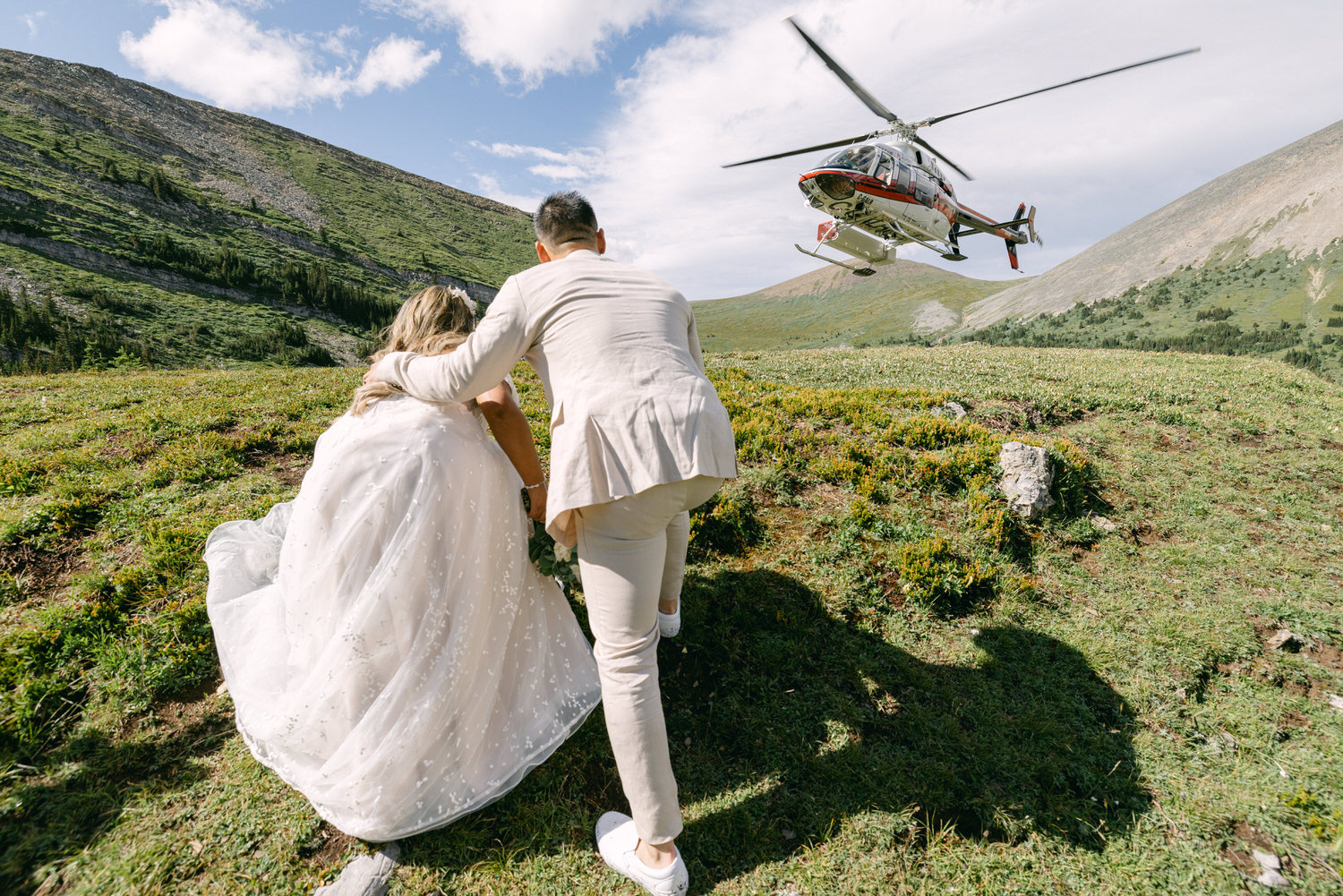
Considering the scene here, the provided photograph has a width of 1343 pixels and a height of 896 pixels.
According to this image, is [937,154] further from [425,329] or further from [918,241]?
[425,329]

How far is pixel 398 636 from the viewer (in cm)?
334

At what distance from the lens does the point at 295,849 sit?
3.23 meters

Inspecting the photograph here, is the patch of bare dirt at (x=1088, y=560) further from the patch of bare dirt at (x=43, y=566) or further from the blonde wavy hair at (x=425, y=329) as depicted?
the patch of bare dirt at (x=43, y=566)

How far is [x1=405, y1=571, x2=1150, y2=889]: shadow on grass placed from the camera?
3.50m

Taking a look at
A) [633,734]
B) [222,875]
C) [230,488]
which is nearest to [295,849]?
[222,875]

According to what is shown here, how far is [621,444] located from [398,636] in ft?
6.46

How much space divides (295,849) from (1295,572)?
10.1 meters

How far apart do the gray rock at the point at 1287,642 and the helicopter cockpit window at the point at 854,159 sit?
17468 millimetres

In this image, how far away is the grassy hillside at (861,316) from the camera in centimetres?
14625

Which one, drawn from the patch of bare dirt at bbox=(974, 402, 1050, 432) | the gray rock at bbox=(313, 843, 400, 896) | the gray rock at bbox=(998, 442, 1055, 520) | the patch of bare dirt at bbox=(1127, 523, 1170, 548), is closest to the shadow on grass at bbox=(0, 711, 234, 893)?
the gray rock at bbox=(313, 843, 400, 896)

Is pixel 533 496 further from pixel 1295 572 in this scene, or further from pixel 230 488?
pixel 1295 572

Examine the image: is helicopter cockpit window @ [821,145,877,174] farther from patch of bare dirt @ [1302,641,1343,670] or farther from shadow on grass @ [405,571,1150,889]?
shadow on grass @ [405,571,1150,889]

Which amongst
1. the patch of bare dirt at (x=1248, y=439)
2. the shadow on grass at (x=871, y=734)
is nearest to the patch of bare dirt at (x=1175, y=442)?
the patch of bare dirt at (x=1248, y=439)

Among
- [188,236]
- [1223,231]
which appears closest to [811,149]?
[188,236]
